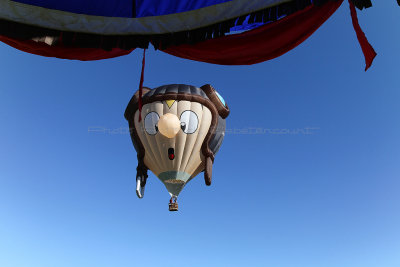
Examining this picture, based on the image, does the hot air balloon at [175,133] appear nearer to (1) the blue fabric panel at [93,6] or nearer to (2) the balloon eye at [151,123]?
(2) the balloon eye at [151,123]

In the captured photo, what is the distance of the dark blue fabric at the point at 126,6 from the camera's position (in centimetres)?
265

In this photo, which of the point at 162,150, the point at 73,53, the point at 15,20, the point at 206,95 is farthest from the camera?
the point at 206,95

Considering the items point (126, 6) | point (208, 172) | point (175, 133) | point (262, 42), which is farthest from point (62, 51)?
point (208, 172)

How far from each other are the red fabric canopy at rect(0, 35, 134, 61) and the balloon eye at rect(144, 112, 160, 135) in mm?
6209

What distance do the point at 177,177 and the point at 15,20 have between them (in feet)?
23.3

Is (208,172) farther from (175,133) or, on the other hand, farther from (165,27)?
(165,27)

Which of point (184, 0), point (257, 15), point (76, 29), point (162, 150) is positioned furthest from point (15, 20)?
point (162, 150)

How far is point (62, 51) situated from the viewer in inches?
113

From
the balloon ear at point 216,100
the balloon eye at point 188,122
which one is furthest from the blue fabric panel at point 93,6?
the balloon ear at point 216,100

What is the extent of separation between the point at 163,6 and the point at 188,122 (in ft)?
21.4

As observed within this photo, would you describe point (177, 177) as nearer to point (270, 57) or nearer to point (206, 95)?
point (206, 95)

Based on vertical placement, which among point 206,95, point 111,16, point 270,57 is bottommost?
point 270,57

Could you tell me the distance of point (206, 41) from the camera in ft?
9.33

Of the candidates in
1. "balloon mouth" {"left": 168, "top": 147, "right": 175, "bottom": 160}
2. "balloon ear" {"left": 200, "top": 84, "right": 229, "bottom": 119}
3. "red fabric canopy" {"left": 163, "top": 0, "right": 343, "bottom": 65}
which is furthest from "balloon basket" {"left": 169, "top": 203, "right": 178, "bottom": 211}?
"red fabric canopy" {"left": 163, "top": 0, "right": 343, "bottom": 65}
